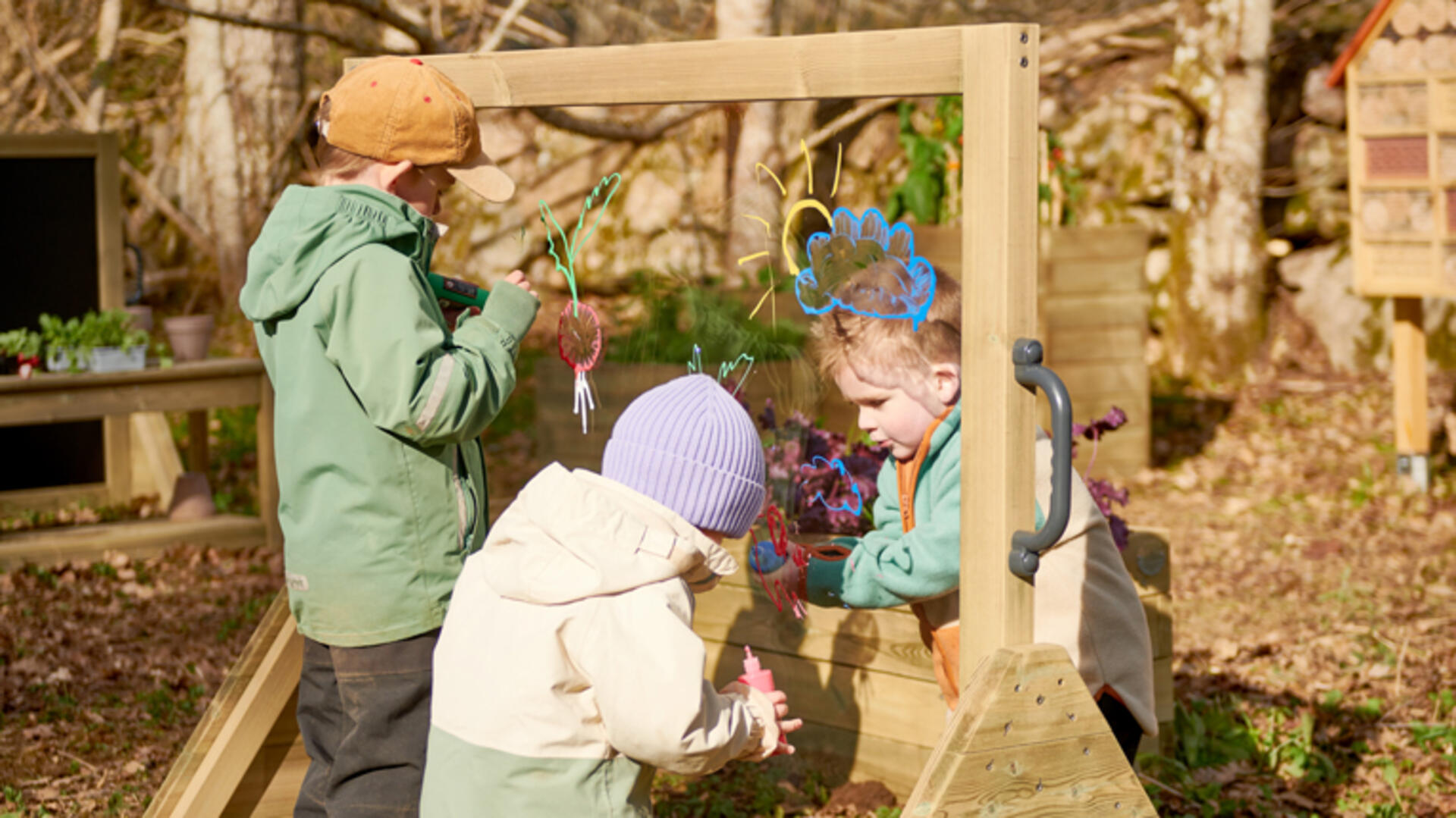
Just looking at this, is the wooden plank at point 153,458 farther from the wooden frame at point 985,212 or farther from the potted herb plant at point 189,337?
the wooden frame at point 985,212

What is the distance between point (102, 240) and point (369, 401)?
4.62m

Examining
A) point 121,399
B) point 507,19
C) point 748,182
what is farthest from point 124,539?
point 748,182

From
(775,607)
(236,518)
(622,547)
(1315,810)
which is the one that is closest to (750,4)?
(236,518)

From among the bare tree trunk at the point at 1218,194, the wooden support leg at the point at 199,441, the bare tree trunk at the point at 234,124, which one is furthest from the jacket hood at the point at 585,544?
the bare tree trunk at the point at 234,124

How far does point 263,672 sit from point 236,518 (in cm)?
342

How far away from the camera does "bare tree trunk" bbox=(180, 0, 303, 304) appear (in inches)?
378

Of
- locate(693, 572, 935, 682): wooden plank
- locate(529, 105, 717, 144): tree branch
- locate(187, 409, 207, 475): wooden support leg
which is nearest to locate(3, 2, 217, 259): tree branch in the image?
locate(187, 409, 207, 475): wooden support leg

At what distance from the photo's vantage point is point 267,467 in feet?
19.4

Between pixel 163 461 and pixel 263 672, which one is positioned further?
pixel 163 461

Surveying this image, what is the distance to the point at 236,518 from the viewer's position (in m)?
6.03

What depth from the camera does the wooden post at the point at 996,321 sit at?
184cm

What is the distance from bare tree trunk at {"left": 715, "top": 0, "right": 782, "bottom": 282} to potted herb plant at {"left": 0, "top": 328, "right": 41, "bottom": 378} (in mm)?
3841

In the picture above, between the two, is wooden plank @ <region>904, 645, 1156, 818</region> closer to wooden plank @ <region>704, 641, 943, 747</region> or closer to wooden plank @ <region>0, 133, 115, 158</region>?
wooden plank @ <region>704, 641, 943, 747</region>

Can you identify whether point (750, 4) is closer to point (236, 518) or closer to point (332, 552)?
point (236, 518)
